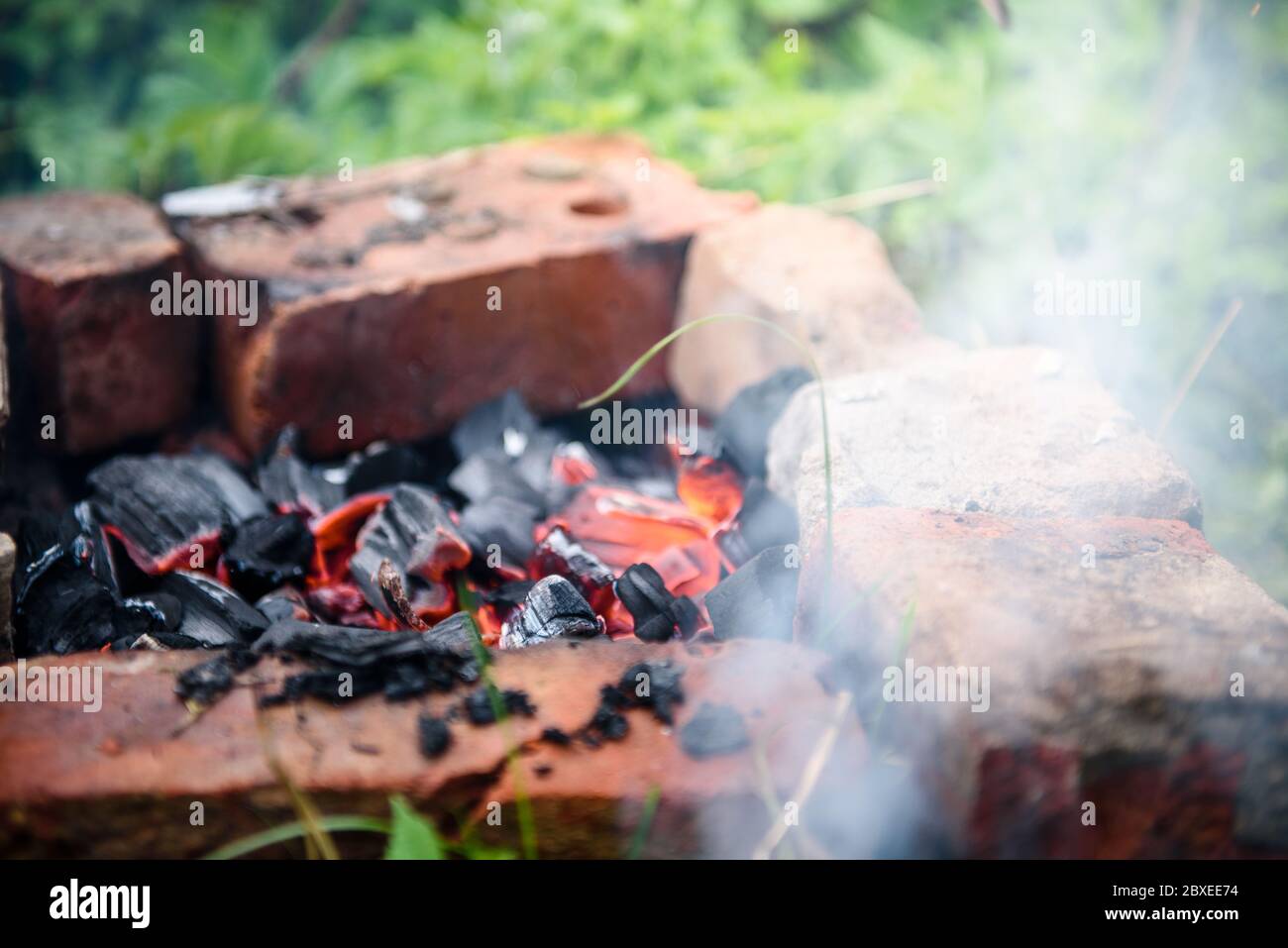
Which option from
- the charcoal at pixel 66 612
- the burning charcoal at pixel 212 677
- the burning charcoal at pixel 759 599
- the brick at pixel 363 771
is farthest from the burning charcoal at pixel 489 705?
the charcoal at pixel 66 612

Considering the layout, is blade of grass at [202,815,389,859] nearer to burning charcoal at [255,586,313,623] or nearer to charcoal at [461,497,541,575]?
burning charcoal at [255,586,313,623]

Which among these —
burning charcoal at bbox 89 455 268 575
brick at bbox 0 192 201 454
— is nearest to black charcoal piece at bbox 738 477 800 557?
burning charcoal at bbox 89 455 268 575

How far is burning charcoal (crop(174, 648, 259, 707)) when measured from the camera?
1814mm

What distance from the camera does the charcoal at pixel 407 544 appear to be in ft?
8.23

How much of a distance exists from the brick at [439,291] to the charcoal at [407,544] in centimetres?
47

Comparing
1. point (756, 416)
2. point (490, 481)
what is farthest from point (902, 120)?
point (490, 481)

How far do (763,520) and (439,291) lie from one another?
1112 mm

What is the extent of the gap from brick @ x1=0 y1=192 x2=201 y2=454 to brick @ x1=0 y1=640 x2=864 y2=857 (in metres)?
1.36

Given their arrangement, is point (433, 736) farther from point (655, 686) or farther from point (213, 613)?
point (213, 613)

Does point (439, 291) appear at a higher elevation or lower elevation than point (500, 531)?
higher

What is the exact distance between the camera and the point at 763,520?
260 centimetres
